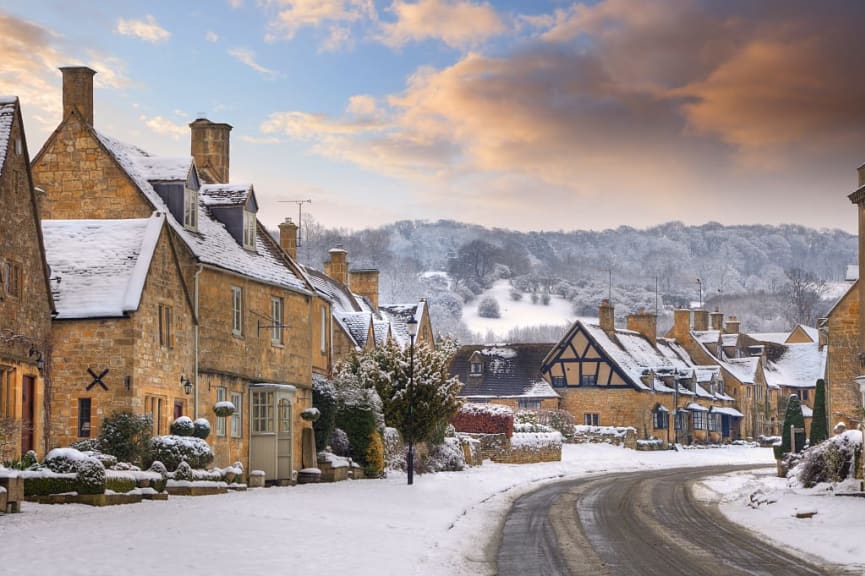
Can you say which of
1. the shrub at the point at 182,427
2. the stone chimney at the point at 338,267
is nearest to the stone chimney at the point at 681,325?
the stone chimney at the point at 338,267

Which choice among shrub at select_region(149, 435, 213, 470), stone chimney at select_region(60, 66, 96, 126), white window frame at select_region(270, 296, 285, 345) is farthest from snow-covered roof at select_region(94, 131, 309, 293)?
shrub at select_region(149, 435, 213, 470)

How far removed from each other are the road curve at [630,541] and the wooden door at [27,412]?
10.9 meters

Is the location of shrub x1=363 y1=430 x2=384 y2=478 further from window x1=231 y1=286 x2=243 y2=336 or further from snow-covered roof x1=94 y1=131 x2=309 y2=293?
window x1=231 y1=286 x2=243 y2=336

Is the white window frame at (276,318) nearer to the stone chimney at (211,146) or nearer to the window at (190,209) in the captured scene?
the window at (190,209)

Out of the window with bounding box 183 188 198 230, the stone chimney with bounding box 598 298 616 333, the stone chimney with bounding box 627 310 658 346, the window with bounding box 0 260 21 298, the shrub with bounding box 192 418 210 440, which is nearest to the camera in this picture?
the window with bounding box 0 260 21 298

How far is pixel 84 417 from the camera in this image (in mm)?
29000

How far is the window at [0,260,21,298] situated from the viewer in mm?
25772

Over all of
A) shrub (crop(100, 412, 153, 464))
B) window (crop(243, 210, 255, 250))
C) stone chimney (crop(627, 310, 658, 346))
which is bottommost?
shrub (crop(100, 412, 153, 464))

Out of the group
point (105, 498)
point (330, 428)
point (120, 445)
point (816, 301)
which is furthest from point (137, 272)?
point (816, 301)

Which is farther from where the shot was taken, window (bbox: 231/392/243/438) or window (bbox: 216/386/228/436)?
window (bbox: 231/392/243/438)

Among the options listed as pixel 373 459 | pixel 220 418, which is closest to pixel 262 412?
pixel 220 418

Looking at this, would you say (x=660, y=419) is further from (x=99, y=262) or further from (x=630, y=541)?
(x=630, y=541)

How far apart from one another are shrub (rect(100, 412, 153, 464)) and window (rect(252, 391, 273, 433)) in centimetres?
820

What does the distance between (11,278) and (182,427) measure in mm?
6152
